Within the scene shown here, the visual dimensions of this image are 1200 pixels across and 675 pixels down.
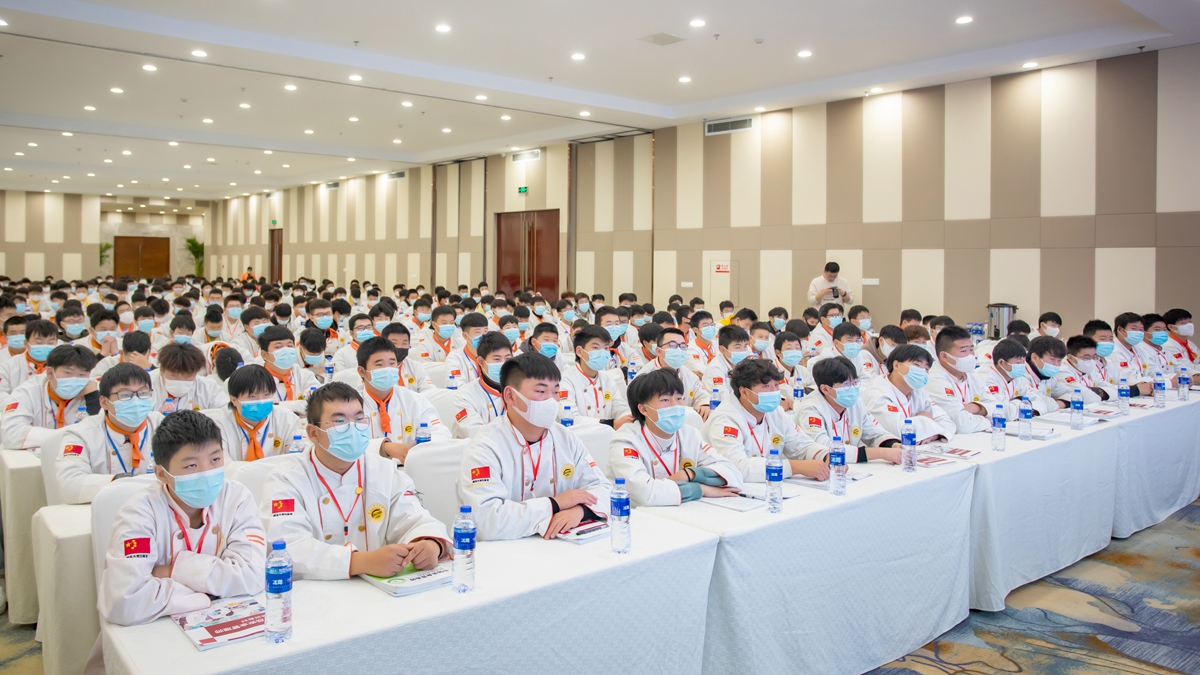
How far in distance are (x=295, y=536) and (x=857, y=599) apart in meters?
2.16

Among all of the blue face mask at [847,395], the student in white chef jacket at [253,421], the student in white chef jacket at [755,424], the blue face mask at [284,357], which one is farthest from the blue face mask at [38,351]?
the blue face mask at [847,395]

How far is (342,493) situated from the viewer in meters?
2.78

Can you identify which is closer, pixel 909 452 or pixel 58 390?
pixel 909 452

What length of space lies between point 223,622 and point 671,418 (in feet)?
6.30

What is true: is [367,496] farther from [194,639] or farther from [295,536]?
[194,639]

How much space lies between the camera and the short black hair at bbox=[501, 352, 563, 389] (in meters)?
3.00

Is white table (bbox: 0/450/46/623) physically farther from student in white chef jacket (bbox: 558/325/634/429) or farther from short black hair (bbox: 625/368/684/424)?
student in white chef jacket (bbox: 558/325/634/429)

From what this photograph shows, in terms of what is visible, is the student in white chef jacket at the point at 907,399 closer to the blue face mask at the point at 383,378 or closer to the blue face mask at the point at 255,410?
the blue face mask at the point at 383,378

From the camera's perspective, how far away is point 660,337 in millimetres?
6484

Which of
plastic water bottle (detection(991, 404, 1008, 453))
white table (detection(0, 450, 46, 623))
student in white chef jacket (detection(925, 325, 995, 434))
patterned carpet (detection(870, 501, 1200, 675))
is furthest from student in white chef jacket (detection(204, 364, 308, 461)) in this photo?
student in white chef jacket (detection(925, 325, 995, 434))

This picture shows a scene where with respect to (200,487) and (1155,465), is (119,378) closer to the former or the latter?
(200,487)

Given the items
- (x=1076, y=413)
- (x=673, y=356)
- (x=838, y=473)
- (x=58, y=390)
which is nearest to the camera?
(x=838, y=473)

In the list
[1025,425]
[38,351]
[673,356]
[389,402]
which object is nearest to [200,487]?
[389,402]

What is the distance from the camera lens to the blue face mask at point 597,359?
19.0 feet
